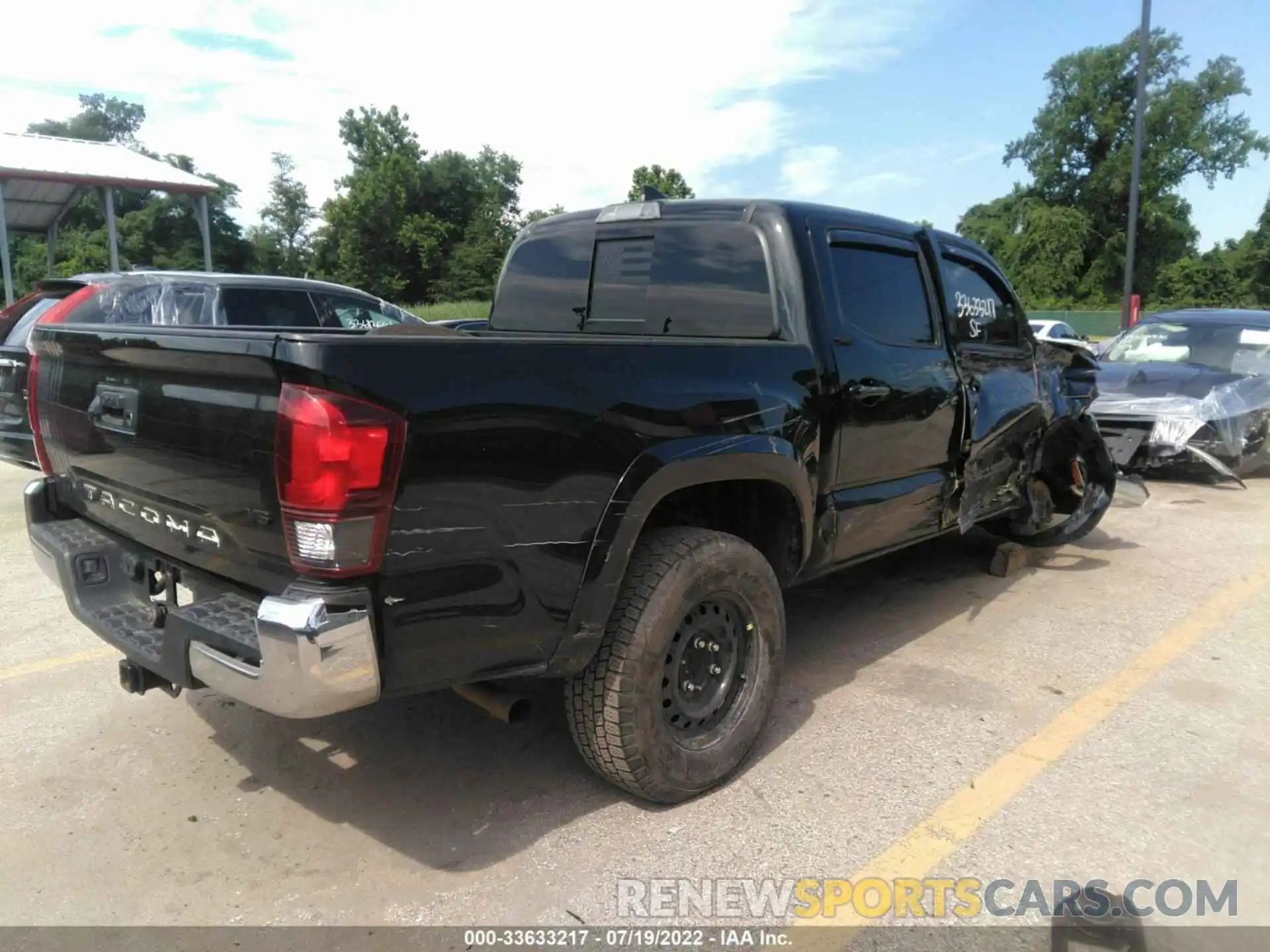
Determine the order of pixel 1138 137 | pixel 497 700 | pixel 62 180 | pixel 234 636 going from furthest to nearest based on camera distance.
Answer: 1. pixel 1138 137
2. pixel 62 180
3. pixel 497 700
4. pixel 234 636

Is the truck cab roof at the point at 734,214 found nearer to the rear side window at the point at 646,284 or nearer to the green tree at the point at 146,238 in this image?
the rear side window at the point at 646,284

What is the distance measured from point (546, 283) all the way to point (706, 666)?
7.04ft

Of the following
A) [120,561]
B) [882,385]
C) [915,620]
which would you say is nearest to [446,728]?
[120,561]

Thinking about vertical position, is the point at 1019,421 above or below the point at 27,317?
below

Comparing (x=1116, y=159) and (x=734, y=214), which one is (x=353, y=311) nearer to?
(x=734, y=214)

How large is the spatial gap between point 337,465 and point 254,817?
5.09ft

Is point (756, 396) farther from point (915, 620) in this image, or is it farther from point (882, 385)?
point (915, 620)

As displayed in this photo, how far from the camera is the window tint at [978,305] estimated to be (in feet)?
14.9

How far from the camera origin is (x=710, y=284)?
3.77 meters

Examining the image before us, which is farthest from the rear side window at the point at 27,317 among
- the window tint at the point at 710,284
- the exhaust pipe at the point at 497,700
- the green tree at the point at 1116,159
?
the green tree at the point at 1116,159


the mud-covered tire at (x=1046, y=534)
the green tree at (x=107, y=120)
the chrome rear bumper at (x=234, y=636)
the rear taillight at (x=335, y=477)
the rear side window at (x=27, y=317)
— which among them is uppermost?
the green tree at (x=107, y=120)

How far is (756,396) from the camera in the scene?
10.4 feet

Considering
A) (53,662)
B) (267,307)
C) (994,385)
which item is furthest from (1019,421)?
(267,307)

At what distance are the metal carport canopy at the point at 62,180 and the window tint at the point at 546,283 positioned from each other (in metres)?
15.9
